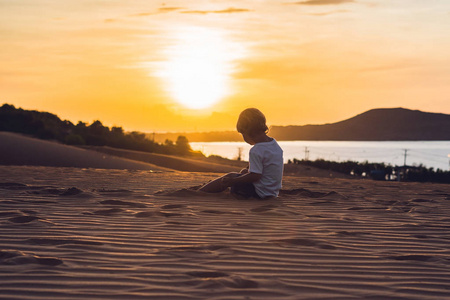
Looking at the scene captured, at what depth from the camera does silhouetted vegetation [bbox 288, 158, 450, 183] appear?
2536cm

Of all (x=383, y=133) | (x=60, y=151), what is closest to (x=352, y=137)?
(x=383, y=133)

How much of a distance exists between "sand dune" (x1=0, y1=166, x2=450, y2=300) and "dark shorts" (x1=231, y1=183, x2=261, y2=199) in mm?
171

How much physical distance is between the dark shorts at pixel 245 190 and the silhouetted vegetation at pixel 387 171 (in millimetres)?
19216

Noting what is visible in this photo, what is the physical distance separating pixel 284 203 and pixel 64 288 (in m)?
4.22

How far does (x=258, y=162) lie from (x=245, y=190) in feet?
1.80

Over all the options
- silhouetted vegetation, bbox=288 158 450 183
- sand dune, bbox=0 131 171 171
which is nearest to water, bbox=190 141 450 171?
silhouetted vegetation, bbox=288 158 450 183

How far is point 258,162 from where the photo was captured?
264 inches

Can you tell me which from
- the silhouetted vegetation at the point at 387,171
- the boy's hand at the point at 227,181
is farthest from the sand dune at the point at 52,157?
the silhouetted vegetation at the point at 387,171

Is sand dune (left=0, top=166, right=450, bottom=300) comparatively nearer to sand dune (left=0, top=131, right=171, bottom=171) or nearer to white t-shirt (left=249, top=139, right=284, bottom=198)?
white t-shirt (left=249, top=139, right=284, bottom=198)

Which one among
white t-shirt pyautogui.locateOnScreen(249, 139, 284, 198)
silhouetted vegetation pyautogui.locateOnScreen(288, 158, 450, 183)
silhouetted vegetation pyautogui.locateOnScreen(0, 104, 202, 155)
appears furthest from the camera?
silhouetted vegetation pyautogui.locateOnScreen(0, 104, 202, 155)

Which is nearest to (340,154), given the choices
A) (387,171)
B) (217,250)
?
(387,171)

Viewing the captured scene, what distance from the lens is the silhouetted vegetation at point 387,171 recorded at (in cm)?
2536

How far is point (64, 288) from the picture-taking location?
3.02m

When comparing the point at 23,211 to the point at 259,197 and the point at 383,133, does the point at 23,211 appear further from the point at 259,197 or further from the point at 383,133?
the point at 383,133
